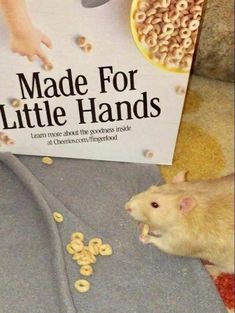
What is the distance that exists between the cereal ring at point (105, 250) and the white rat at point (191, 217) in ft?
0.19

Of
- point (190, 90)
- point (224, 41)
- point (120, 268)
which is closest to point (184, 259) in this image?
point (120, 268)

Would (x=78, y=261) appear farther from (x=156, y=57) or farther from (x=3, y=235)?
(x=156, y=57)

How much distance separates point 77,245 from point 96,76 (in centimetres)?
29

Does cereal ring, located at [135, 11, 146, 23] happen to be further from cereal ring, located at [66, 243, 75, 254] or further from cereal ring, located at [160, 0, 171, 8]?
cereal ring, located at [66, 243, 75, 254]

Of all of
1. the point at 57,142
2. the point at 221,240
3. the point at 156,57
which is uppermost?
the point at 156,57

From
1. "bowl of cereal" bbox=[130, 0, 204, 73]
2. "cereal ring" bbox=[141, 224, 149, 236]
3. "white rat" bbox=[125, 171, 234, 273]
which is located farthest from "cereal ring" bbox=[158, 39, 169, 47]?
"cereal ring" bbox=[141, 224, 149, 236]

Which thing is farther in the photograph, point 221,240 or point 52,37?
point 52,37

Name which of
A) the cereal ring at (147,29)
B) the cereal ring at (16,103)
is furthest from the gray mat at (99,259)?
the cereal ring at (147,29)

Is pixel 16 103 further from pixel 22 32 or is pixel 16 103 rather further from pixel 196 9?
pixel 196 9

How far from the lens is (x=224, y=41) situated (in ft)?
2.03

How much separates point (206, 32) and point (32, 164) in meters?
0.45

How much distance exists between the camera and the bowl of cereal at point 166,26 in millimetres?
623

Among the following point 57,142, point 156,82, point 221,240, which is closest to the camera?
point 221,240

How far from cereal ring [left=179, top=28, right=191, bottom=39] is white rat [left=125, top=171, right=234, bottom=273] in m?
0.18
